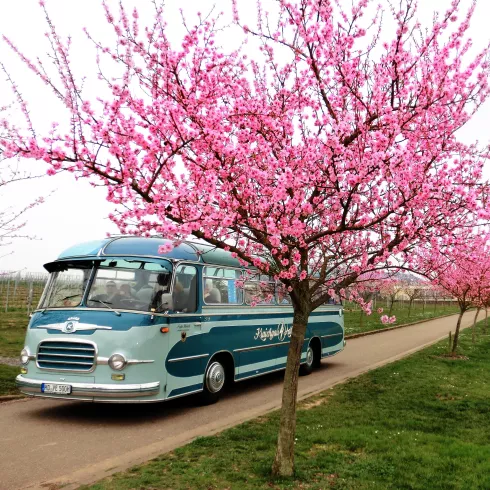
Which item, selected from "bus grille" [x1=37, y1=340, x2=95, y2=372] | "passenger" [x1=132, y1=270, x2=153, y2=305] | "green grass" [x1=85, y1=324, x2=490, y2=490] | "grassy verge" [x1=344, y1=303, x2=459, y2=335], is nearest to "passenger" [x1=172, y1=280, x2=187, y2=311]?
"passenger" [x1=132, y1=270, x2=153, y2=305]

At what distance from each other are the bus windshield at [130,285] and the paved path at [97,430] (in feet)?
5.89

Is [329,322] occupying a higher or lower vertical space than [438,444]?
higher

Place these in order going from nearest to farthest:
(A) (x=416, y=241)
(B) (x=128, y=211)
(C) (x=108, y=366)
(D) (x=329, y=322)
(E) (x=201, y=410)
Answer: (B) (x=128, y=211) < (A) (x=416, y=241) < (C) (x=108, y=366) < (E) (x=201, y=410) < (D) (x=329, y=322)

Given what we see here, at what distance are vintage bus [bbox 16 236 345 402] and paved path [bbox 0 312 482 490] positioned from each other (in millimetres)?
439

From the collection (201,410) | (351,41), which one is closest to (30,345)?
(201,410)

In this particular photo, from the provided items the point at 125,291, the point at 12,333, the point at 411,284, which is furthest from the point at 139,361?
the point at 12,333

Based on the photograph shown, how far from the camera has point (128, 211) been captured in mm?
5402

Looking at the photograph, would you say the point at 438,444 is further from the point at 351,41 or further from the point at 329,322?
the point at 329,322

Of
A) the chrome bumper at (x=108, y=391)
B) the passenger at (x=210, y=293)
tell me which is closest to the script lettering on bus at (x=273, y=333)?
the passenger at (x=210, y=293)

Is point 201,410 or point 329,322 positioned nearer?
point 201,410

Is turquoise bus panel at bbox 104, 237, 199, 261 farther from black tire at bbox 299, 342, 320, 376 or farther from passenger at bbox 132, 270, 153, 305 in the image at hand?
black tire at bbox 299, 342, 320, 376

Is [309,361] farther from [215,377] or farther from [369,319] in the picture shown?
[369,319]

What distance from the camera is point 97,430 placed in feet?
24.5

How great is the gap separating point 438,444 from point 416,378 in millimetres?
5679
